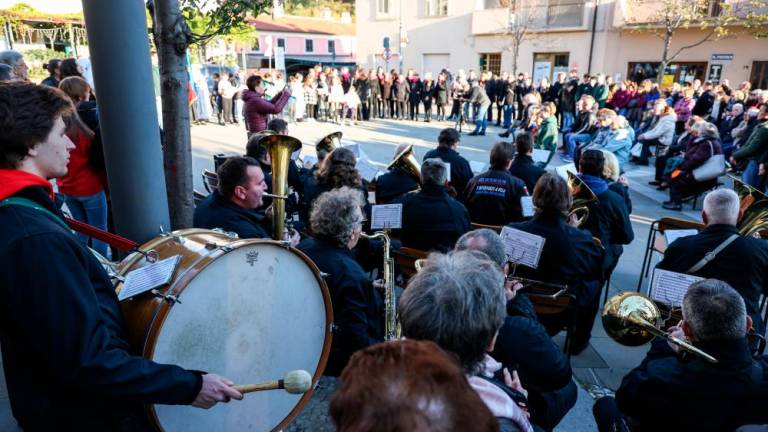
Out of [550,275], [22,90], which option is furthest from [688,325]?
[22,90]

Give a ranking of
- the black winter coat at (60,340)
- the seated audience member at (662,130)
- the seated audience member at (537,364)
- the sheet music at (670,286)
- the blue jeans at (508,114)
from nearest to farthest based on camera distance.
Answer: the black winter coat at (60,340) → the seated audience member at (537,364) → the sheet music at (670,286) → the seated audience member at (662,130) → the blue jeans at (508,114)

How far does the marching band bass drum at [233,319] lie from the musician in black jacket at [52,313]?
0.26 meters

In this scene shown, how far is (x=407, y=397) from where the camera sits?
94 centimetres

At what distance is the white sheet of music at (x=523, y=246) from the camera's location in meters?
3.33

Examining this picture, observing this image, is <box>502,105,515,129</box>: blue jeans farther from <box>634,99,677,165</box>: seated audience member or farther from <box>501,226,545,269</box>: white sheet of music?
<box>501,226,545,269</box>: white sheet of music

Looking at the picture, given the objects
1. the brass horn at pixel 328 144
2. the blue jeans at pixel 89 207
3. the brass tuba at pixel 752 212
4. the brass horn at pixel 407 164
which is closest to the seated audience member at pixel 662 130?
the brass tuba at pixel 752 212

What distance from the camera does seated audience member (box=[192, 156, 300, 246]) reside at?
10.5 ft

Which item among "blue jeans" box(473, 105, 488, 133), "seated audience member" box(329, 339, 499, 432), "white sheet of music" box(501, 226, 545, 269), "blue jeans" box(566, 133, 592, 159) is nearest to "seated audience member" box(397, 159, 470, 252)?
"white sheet of music" box(501, 226, 545, 269)

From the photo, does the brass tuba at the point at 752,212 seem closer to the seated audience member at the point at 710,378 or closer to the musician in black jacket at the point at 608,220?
the musician in black jacket at the point at 608,220

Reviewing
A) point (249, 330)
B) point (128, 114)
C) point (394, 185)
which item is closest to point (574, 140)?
point (394, 185)

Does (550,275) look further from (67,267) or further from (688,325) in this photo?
(67,267)

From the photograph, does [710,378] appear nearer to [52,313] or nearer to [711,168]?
[52,313]

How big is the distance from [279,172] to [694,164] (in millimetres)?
7074

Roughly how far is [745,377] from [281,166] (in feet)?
9.49
